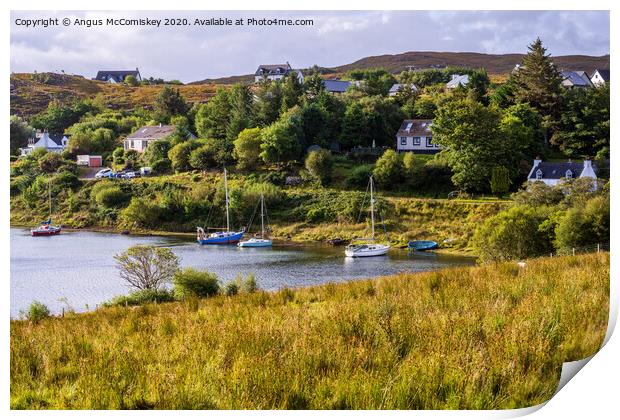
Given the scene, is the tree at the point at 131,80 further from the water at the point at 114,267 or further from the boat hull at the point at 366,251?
the boat hull at the point at 366,251

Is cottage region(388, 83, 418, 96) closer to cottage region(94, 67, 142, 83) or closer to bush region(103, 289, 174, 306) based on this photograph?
cottage region(94, 67, 142, 83)

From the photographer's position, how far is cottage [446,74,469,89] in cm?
1303

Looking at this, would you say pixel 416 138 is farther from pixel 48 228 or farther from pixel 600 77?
pixel 48 228

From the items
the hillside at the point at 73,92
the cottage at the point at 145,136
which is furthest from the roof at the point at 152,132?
the hillside at the point at 73,92

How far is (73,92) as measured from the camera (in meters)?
7.95

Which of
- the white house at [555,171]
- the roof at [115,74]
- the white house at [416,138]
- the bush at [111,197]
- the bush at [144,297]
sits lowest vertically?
the bush at [144,297]

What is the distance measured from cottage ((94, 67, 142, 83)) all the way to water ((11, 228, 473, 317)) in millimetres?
1973

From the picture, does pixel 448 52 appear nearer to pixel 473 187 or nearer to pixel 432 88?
pixel 473 187

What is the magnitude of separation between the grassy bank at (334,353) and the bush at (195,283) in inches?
120

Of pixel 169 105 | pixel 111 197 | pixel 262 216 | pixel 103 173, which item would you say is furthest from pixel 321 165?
pixel 103 173

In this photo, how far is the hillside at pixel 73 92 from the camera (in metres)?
6.08

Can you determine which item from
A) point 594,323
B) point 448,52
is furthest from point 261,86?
point 594,323

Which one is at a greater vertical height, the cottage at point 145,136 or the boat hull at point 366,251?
the cottage at point 145,136
